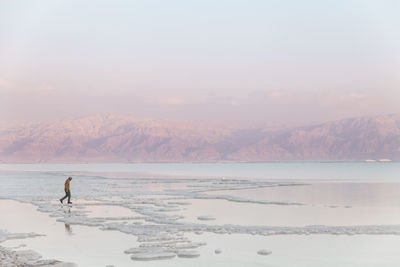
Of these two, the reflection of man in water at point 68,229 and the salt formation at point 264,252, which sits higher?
the reflection of man in water at point 68,229

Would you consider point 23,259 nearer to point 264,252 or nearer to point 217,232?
point 264,252

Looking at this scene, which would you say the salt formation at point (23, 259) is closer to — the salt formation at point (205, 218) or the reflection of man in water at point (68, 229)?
the reflection of man in water at point (68, 229)

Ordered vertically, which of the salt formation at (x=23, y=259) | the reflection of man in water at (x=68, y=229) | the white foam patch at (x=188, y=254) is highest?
the reflection of man in water at (x=68, y=229)

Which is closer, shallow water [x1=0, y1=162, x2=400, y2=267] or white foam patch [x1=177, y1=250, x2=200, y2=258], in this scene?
shallow water [x1=0, y1=162, x2=400, y2=267]

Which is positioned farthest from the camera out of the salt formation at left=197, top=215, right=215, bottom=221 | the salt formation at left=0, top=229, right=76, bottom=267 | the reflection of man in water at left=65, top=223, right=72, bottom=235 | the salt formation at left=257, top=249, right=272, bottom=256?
the salt formation at left=197, top=215, right=215, bottom=221

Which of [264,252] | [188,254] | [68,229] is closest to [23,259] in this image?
[188,254]

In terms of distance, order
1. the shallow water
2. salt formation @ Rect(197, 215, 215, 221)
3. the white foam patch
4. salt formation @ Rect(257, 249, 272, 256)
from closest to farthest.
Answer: the shallow water
the white foam patch
salt formation @ Rect(257, 249, 272, 256)
salt formation @ Rect(197, 215, 215, 221)

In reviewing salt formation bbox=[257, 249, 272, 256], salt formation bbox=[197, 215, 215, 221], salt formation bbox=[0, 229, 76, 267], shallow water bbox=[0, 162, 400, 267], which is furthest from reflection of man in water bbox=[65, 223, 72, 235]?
salt formation bbox=[257, 249, 272, 256]

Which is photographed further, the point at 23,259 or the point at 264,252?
the point at 264,252

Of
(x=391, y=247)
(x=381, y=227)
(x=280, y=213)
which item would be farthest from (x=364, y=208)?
(x=391, y=247)

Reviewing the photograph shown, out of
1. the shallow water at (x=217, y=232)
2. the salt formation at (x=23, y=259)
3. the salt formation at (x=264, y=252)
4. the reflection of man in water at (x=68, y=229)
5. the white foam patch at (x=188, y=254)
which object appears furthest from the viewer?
the reflection of man in water at (x=68, y=229)

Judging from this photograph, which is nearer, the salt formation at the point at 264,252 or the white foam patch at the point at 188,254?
the white foam patch at the point at 188,254

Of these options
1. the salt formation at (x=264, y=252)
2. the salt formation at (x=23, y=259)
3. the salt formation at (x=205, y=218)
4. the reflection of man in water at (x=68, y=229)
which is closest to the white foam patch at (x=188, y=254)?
the salt formation at (x=264, y=252)

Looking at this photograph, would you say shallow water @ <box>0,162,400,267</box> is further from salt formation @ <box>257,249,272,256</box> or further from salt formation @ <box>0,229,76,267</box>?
salt formation @ <box>0,229,76,267</box>
